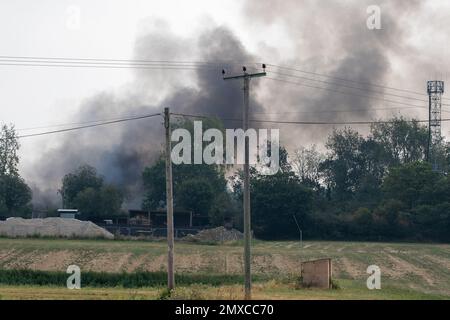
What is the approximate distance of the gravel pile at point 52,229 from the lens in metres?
89.4

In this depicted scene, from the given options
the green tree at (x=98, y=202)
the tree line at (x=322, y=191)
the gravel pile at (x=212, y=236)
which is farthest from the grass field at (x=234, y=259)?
the green tree at (x=98, y=202)

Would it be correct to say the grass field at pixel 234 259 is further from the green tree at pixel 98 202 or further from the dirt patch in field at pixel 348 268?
the green tree at pixel 98 202

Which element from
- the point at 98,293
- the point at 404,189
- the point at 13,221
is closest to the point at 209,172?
the point at 404,189

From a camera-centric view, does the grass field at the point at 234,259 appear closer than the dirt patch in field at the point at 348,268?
Yes

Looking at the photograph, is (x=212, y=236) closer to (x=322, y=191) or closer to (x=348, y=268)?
(x=348, y=268)

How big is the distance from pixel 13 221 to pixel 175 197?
32.4 metres

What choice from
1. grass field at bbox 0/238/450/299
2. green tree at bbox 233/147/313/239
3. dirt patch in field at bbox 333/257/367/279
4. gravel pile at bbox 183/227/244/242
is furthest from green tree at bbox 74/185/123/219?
dirt patch in field at bbox 333/257/367/279

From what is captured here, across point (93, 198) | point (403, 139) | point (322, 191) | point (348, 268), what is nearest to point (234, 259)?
point (348, 268)

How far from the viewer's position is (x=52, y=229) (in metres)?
89.9

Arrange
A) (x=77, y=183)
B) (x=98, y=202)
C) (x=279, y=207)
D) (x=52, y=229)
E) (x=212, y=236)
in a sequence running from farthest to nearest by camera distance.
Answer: (x=77, y=183) < (x=98, y=202) < (x=279, y=207) < (x=212, y=236) < (x=52, y=229)

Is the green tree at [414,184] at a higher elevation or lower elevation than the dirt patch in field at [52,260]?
higher

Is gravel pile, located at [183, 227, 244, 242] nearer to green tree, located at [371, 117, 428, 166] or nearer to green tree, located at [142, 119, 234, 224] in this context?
green tree, located at [142, 119, 234, 224]

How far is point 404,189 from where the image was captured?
4134 inches
